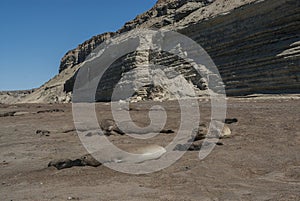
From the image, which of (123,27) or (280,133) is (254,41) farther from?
(123,27)

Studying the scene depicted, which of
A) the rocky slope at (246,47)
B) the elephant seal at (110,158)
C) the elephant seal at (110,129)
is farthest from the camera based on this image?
the rocky slope at (246,47)

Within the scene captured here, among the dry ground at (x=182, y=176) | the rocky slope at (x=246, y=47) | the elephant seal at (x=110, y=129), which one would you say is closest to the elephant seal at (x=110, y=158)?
the dry ground at (x=182, y=176)

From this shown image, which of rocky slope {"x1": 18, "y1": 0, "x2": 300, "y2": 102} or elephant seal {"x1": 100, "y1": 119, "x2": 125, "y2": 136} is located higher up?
rocky slope {"x1": 18, "y1": 0, "x2": 300, "y2": 102}

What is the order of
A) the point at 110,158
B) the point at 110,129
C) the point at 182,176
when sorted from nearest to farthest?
the point at 182,176 → the point at 110,158 → the point at 110,129

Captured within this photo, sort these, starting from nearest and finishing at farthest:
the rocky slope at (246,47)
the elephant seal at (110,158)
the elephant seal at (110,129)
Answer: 1. the elephant seal at (110,158)
2. the elephant seal at (110,129)
3. the rocky slope at (246,47)

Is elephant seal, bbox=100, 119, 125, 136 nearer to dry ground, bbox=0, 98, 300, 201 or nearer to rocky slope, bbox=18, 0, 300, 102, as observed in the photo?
dry ground, bbox=0, 98, 300, 201

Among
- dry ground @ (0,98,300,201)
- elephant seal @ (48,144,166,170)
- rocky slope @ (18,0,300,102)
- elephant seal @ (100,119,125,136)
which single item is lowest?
dry ground @ (0,98,300,201)

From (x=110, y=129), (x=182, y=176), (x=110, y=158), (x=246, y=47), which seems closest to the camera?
(x=182, y=176)

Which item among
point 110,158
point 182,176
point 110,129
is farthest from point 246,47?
point 182,176

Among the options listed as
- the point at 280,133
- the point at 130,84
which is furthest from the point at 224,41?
the point at 280,133

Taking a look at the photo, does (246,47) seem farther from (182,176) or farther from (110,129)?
(182,176)

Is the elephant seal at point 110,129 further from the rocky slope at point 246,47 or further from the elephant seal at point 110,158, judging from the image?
the rocky slope at point 246,47

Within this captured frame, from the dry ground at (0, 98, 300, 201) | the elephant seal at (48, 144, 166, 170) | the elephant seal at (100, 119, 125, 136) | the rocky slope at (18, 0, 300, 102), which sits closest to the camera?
the dry ground at (0, 98, 300, 201)

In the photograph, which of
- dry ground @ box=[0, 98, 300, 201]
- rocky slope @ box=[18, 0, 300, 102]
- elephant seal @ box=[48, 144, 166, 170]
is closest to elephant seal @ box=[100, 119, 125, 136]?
dry ground @ box=[0, 98, 300, 201]
